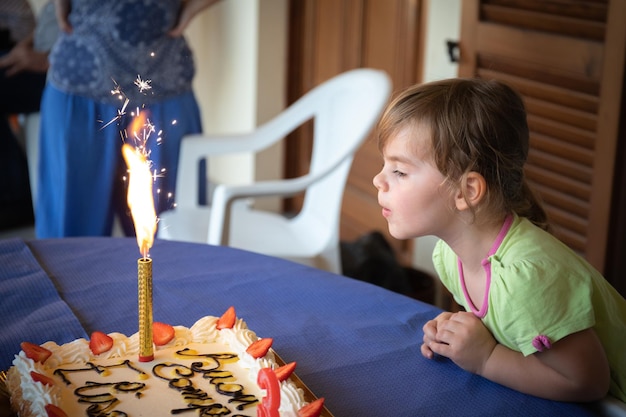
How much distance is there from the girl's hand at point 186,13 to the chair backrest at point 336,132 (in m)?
0.41

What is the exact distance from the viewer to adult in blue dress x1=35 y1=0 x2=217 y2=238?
2547 millimetres

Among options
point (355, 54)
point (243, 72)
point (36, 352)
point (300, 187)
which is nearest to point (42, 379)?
point (36, 352)

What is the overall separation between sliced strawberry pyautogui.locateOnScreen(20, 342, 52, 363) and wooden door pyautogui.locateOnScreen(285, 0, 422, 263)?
2.48 metres

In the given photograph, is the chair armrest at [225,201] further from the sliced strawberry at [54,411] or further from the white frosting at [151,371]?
the sliced strawberry at [54,411]

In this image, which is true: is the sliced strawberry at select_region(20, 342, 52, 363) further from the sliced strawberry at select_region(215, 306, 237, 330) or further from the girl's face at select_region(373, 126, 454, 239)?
the girl's face at select_region(373, 126, 454, 239)

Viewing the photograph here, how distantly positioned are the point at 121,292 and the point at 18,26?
2604mm

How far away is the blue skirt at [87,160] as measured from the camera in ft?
8.67

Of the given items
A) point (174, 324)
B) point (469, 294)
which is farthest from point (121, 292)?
point (469, 294)

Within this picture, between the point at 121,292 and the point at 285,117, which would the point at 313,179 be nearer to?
the point at 285,117

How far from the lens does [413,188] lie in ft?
4.01

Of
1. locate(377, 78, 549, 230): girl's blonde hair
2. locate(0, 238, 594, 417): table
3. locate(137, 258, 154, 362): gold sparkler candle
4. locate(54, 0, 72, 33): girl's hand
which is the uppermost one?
locate(54, 0, 72, 33): girl's hand

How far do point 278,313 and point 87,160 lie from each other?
1.49 m

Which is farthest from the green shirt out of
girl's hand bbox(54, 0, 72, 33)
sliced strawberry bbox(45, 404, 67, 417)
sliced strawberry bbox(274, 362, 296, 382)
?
girl's hand bbox(54, 0, 72, 33)

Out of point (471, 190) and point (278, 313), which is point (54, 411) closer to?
point (278, 313)
